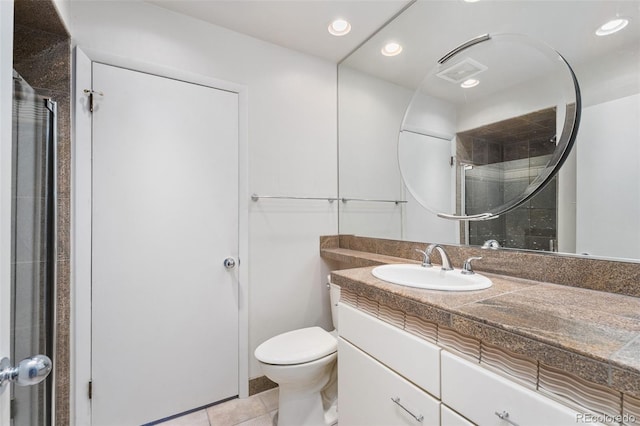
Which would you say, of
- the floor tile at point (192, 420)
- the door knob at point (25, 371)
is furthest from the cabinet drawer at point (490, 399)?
the floor tile at point (192, 420)

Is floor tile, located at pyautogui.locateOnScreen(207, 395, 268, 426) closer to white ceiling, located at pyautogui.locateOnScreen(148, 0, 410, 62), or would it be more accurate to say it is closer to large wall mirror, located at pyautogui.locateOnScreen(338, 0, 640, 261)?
large wall mirror, located at pyautogui.locateOnScreen(338, 0, 640, 261)

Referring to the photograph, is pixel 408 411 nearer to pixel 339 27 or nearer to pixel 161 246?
pixel 161 246

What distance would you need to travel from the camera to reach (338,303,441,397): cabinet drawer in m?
0.86

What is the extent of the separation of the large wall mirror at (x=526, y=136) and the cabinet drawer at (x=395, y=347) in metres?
0.71

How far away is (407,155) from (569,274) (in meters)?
1.04

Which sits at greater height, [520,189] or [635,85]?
[635,85]

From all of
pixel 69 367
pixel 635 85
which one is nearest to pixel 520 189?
pixel 635 85

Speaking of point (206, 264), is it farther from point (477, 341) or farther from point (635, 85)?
point (635, 85)

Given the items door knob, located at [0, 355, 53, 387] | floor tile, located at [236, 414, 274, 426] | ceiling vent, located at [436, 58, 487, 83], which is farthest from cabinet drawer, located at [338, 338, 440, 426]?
ceiling vent, located at [436, 58, 487, 83]

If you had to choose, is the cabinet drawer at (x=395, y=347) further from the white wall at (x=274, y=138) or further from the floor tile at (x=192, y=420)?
the floor tile at (x=192, y=420)

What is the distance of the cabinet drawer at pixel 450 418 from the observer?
763mm

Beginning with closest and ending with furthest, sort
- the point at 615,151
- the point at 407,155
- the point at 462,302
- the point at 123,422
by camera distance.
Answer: the point at 462,302
the point at 615,151
the point at 123,422
the point at 407,155

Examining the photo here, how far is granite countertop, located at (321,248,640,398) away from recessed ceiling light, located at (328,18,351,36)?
1.61 m

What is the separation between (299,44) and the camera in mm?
1976
